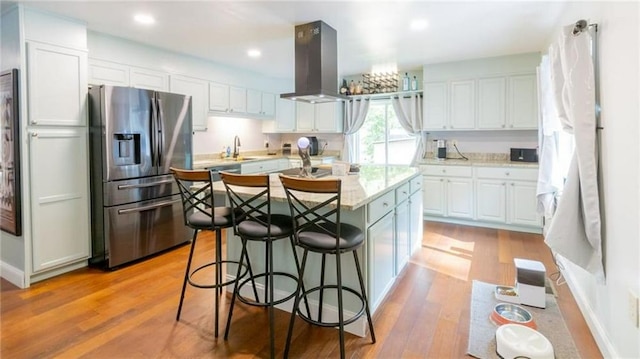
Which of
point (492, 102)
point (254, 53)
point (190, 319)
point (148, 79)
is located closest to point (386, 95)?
point (492, 102)

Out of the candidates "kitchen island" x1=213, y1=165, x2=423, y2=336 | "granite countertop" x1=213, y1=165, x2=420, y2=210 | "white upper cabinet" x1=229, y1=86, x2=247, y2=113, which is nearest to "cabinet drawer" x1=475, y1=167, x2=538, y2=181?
"granite countertop" x1=213, y1=165, x2=420, y2=210

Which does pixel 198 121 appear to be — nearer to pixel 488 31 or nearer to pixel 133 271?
pixel 133 271

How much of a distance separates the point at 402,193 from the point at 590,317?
4.96 feet

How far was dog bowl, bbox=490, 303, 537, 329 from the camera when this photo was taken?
2279mm

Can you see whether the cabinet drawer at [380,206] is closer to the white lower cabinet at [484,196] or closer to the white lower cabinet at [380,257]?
the white lower cabinet at [380,257]

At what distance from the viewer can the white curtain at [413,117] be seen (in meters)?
5.46

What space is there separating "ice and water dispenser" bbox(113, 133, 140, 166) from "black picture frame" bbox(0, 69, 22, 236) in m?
0.71

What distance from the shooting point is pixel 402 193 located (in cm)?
297

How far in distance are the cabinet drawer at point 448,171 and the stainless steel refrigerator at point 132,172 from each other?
347cm

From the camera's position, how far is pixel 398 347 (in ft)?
6.75

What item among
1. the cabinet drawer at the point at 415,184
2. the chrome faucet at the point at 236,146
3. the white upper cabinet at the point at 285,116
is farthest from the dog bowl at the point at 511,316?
the white upper cabinet at the point at 285,116

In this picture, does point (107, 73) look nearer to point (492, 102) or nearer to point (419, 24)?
point (419, 24)

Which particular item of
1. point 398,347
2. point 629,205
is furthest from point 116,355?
point 629,205

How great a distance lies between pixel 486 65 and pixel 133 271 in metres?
5.06
